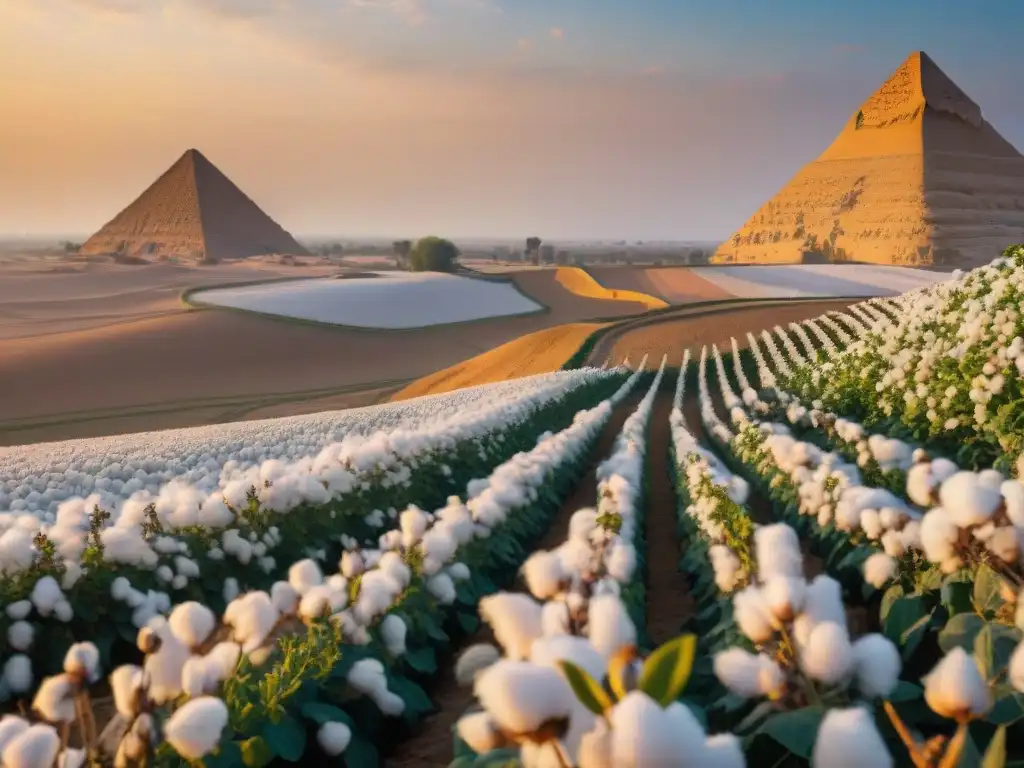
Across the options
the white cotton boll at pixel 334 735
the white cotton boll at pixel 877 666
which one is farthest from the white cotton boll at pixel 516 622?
the white cotton boll at pixel 334 735

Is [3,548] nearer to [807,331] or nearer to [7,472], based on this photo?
[7,472]

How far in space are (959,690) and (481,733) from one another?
0.89 meters

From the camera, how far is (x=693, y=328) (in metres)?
36.7

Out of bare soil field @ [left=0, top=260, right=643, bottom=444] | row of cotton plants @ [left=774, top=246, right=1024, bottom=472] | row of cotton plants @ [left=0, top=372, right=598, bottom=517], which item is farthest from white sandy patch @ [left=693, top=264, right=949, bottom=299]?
row of cotton plants @ [left=0, top=372, right=598, bottom=517]

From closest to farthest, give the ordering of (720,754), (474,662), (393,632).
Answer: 1. (720,754)
2. (474,662)
3. (393,632)

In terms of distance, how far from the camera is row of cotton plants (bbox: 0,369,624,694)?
4.82 metres

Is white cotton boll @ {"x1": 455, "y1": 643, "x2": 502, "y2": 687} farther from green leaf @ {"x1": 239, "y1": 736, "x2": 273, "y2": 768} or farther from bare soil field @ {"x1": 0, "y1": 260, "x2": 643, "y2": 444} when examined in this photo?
bare soil field @ {"x1": 0, "y1": 260, "x2": 643, "y2": 444}

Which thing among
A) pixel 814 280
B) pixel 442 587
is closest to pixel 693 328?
pixel 442 587

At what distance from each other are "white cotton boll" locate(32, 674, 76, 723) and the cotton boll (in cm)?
253

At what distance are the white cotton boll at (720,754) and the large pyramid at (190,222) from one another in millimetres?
157157

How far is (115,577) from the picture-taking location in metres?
5.19

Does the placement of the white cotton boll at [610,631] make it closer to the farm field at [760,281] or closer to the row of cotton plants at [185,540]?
the row of cotton plants at [185,540]

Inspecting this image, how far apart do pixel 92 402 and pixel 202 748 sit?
3746cm

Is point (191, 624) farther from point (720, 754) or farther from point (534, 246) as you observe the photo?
point (534, 246)
